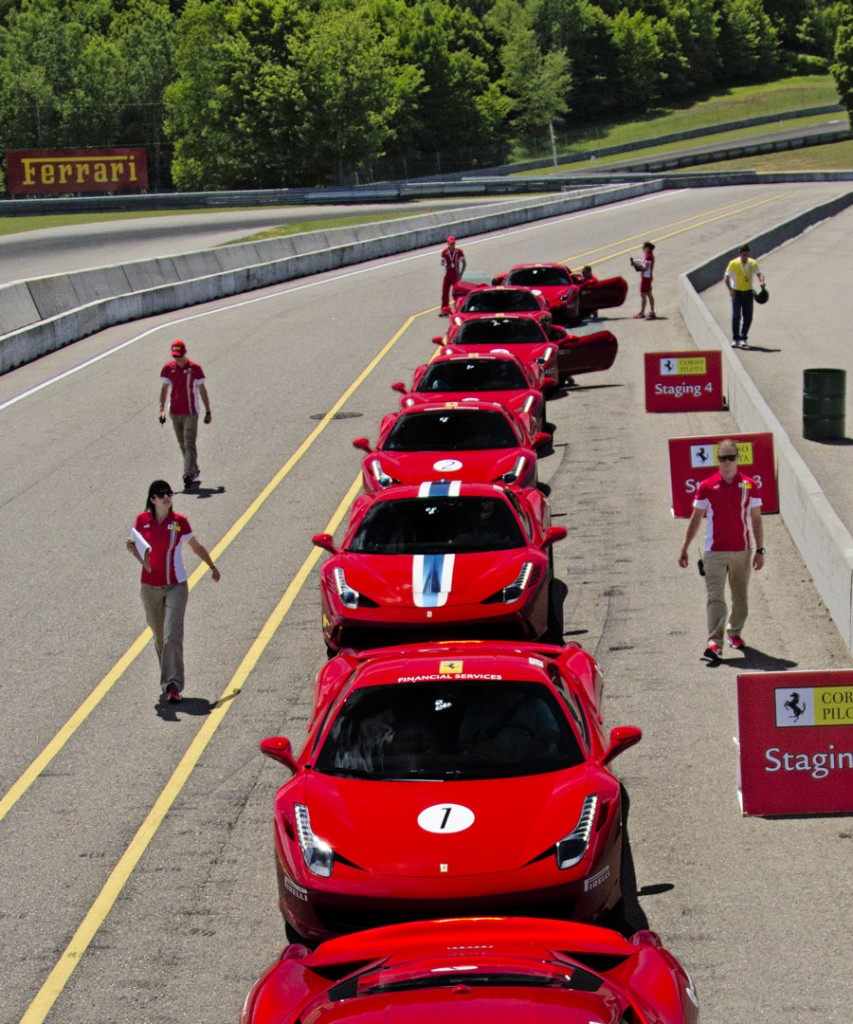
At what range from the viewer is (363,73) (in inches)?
4254

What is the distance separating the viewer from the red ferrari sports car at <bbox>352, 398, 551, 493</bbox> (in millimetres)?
14414

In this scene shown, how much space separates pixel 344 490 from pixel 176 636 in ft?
22.9

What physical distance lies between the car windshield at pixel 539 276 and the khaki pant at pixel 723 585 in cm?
1926

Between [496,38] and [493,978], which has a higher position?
[496,38]

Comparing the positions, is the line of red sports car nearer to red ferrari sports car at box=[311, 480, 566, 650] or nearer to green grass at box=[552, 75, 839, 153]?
red ferrari sports car at box=[311, 480, 566, 650]

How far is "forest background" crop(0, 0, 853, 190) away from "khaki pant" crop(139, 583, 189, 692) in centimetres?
9858

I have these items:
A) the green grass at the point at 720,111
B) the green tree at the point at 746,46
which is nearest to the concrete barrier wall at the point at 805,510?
the green grass at the point at 720,111

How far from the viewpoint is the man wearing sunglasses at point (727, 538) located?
37.5 ft

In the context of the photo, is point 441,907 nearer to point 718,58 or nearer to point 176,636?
point 176,636

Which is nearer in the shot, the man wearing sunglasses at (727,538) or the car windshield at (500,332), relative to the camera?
the man wearing sunglasses at (727,538)

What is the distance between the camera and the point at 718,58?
6580 inches

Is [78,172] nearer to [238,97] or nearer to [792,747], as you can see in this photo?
[238,97]

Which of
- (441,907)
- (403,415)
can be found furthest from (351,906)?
(403,415)

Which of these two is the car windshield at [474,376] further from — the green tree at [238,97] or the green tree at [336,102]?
the green tree at [238,97]
